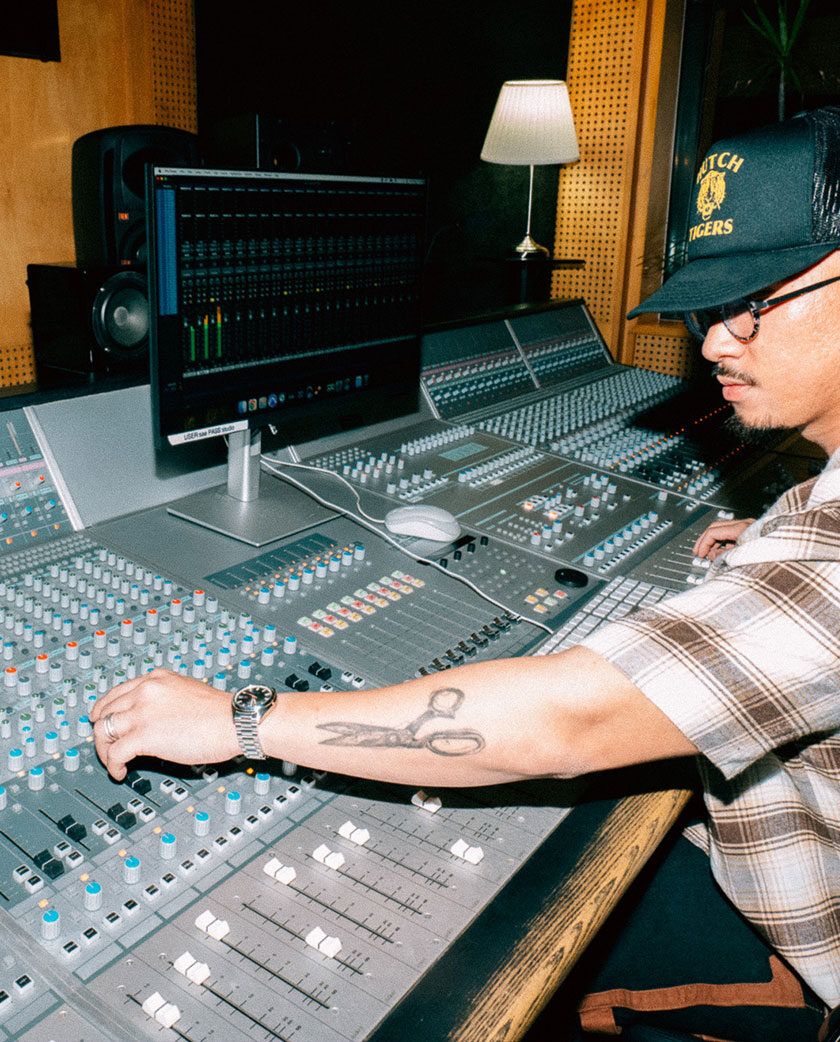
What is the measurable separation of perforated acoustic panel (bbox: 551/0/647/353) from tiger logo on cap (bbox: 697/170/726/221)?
8.73 feet

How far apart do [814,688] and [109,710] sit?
714 millimetres

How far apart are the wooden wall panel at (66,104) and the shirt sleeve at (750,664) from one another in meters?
2.80

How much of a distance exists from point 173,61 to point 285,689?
8.84 ft

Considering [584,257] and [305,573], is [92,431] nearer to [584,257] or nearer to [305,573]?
[305,573]

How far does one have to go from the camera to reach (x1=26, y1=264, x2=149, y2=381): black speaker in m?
1.68

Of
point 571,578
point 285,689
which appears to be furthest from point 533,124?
point 285,689

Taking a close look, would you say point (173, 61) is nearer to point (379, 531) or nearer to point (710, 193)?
point (379, 531)

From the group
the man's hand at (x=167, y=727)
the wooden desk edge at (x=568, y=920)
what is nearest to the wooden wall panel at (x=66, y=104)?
the man's hand at (x=167, y=727)

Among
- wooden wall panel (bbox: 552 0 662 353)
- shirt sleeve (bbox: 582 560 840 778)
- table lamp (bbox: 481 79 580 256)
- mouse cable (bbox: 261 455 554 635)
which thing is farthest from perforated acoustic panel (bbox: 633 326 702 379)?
shirt sleeve (bbox: 582 560 840 778)

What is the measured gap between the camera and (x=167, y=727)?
0.89 m

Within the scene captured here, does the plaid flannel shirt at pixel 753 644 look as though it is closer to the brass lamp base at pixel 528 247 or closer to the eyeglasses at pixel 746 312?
the eyeglasses at pixel 746 312

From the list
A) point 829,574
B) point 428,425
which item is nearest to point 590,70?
point 428,425

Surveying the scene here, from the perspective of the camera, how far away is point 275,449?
6.29 feet

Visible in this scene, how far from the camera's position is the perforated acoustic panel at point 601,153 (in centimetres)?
339
